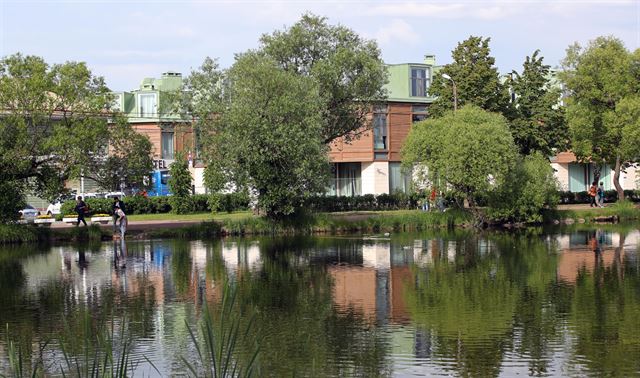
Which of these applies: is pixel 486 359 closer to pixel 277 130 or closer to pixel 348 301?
pixel 348 301

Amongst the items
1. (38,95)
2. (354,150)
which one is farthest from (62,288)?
(354,150)

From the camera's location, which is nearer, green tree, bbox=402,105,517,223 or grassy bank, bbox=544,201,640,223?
green tree, bbox=402,105,517,223

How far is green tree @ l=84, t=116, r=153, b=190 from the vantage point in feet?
146

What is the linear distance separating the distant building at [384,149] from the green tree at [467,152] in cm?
2409

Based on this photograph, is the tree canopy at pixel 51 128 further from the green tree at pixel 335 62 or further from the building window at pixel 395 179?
the building window at pixel 395 179

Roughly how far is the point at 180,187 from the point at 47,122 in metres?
18.7

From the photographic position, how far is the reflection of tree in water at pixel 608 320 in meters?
14.1

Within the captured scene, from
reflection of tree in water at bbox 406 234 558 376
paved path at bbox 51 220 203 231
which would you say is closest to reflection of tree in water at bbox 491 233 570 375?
reflection of tree in water at bbox 406 234 558 376

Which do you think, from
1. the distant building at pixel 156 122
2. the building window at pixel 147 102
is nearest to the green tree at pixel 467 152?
the distant building at pixel 156 122

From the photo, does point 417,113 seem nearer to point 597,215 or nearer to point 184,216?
point 597,215

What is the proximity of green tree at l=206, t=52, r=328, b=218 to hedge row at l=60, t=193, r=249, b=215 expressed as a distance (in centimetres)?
1292

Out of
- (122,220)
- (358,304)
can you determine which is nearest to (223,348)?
(358,304)

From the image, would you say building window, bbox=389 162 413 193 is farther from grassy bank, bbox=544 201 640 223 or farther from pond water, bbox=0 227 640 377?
pond water, bbox=0 227 640 377

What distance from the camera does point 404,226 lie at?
49.8m
